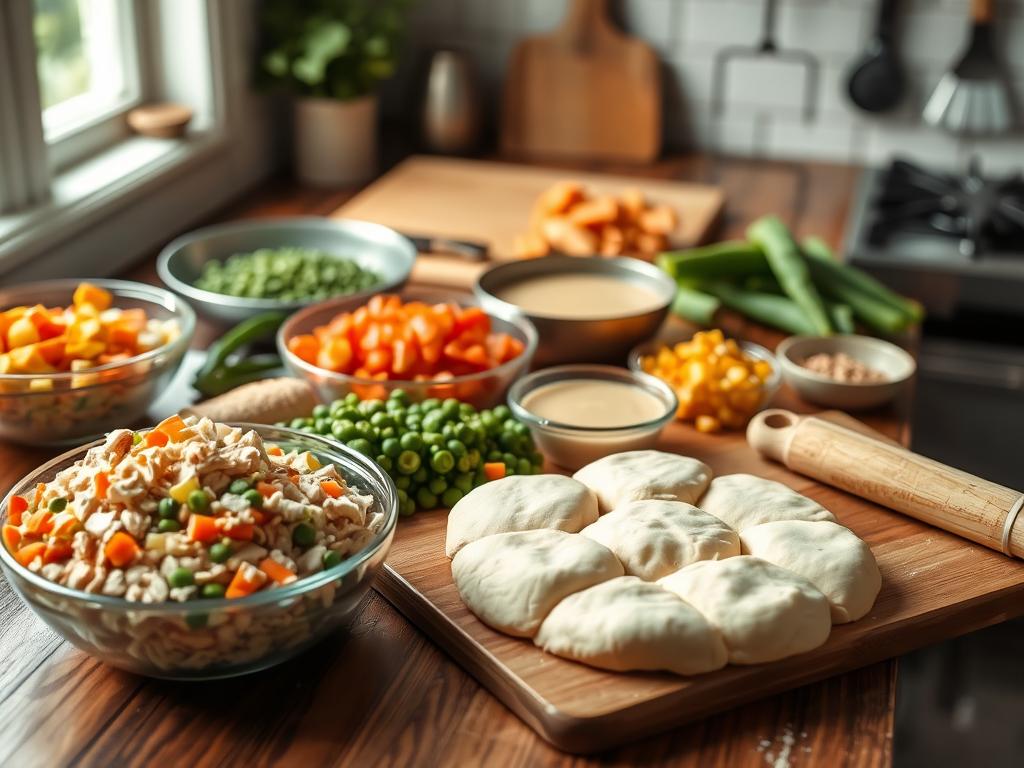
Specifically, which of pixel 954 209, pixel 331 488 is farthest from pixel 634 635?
pixel 954 209

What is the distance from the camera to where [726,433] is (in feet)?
5.96

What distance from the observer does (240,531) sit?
1195 millimetres

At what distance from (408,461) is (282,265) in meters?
0.73

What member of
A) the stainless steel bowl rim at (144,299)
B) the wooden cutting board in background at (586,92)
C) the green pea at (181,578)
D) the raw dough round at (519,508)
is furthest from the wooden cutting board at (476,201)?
the green pea at (181,578)

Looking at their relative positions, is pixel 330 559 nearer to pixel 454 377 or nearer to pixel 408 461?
pixel 408 461

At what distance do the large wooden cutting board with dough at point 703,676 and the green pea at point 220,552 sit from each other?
0.26 meters

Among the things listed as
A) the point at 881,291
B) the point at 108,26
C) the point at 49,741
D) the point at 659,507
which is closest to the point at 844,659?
the point at 659,507

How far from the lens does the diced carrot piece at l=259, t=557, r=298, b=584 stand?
1.18 metres

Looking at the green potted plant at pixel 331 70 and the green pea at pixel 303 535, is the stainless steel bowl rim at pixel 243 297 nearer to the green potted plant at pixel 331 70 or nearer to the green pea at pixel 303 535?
the green potted plant at pixel 331 70

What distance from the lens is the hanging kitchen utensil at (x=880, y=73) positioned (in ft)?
9.70

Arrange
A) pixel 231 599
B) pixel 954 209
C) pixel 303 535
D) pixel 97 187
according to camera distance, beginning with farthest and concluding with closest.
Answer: pixel 954 209 → pixel 97 187 → pixel 303 535 → pixel 231 599

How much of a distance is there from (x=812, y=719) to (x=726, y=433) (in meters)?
0.64

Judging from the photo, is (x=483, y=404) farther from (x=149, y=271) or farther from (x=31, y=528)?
(x=149, y=271)

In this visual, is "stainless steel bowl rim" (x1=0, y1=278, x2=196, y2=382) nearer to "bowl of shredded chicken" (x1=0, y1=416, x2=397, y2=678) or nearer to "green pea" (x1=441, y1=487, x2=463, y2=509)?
"bowl of shredded chicken" (x1=0, y1=416, x2=397, y2=678)
